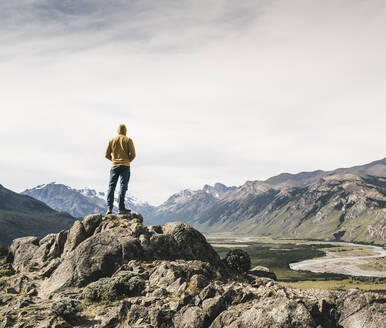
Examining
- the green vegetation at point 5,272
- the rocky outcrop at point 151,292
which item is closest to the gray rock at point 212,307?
the rocky outcrop at point 151,292

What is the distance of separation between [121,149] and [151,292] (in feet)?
45.2

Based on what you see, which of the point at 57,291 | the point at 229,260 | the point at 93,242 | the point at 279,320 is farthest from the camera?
the point at 229,260

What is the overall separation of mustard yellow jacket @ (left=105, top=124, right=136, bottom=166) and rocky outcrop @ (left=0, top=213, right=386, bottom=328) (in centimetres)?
593

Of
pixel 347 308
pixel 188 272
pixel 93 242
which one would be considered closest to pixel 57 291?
pixel 93 242

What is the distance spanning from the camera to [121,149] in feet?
90.5

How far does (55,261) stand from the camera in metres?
25.9

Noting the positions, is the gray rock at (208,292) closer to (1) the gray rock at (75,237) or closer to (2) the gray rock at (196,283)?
(2) the gray rock at (196,283)

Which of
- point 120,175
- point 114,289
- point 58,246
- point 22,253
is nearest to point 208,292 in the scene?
point 114,289

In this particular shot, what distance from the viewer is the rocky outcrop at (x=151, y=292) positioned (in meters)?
15.8

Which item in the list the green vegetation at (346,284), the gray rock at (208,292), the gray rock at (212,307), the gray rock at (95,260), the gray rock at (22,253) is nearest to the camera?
the gray rock at (212,307)

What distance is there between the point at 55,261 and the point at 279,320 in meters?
20.3

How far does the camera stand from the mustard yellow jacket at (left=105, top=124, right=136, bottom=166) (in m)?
27.5

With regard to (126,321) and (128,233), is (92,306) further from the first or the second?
(128,233)

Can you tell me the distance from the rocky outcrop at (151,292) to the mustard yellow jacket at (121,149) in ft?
19.5
